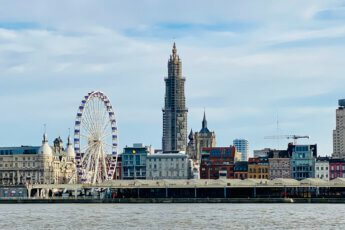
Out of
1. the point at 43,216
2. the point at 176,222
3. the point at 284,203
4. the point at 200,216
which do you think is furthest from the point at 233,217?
the point at 284,203

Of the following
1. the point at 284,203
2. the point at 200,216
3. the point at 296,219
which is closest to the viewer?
the point at 296,219

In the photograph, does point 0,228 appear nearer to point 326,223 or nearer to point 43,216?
point 43,216

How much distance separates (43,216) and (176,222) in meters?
26.2

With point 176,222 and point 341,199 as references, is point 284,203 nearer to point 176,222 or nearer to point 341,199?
point 341,199

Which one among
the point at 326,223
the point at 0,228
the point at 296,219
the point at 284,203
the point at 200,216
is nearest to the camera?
the point at 0,228

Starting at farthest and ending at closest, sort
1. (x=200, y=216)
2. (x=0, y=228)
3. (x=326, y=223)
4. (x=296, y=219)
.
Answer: (x=200, y=216)
(x=296, y=219)
(x=326, y=223)
(x=0, y=228)

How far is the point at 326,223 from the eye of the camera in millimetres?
118125

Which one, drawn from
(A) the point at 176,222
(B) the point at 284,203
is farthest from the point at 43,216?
(B) the point at 284,203

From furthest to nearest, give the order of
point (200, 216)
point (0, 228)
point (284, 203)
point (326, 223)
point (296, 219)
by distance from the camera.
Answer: point (284, 203), point (200, 216), point (296, 219), point (326, 223), point (0, 228)

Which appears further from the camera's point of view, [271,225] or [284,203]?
[284,203]

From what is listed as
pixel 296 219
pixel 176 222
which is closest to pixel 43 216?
pixel 176 222

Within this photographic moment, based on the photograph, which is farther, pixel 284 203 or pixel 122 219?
pixel 284 203

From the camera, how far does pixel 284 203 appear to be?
196375mm

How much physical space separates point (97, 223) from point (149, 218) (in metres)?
12.3
